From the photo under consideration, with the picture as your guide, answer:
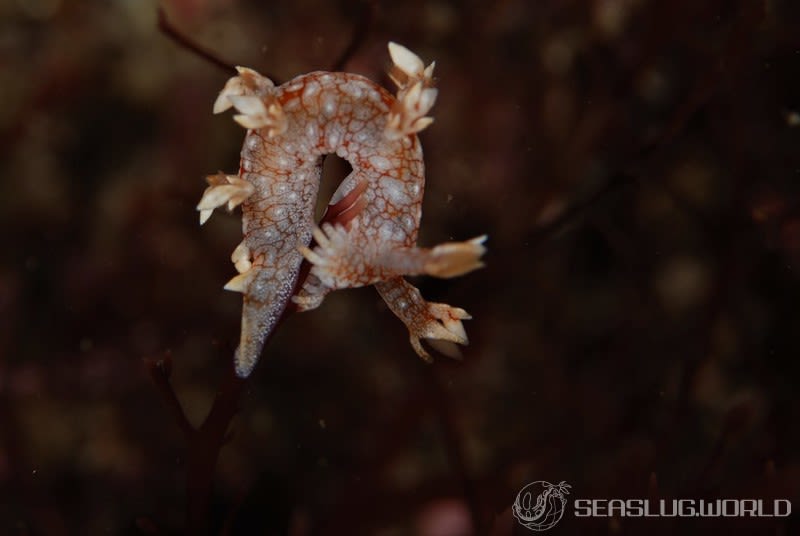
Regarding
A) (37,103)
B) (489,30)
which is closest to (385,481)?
(489,30)

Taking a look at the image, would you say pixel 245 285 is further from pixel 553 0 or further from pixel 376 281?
pixel 553 0

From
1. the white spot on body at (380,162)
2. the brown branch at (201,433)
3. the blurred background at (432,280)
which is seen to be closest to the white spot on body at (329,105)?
the white spot on body at (380,162)

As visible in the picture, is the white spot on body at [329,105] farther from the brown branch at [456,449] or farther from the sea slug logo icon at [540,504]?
the sea slug logo icon at [540,504]

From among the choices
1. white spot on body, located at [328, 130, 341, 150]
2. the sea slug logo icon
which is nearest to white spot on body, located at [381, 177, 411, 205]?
white spot on body, located at [328, 130, 341, 150]

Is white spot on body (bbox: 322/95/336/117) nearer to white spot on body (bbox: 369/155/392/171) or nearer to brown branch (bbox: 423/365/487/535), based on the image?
white spot on body (bbox: 369/155/392/171)

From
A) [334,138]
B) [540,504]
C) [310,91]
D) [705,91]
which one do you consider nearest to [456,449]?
[540,504]
